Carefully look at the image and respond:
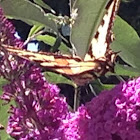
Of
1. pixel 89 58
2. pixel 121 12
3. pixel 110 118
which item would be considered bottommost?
pixel 110 118

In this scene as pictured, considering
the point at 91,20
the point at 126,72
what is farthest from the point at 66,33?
the point at 91,20

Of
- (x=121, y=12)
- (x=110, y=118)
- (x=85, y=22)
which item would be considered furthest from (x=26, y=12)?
(x=121, y=12)

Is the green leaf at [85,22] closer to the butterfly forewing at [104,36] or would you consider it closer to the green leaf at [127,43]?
the butterfly forewing at [104,36]

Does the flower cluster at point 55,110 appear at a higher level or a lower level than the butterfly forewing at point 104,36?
lower

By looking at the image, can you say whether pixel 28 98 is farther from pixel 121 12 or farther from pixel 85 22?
pixel 121 12

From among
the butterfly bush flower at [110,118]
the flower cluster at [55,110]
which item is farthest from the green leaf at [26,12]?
the butterfly bush flower at [110,118]

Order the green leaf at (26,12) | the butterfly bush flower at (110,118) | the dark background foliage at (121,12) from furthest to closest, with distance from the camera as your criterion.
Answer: the dark background foliage at (121,12), the green leaf at (26,12), the butterfly bush flower at (110,118)

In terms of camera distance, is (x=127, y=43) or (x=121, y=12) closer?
(x=127, y=43)
